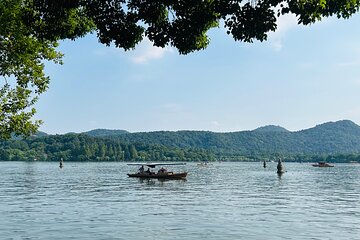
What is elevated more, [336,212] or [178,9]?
[178,9]

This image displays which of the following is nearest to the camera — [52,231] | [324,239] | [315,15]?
[315,15]

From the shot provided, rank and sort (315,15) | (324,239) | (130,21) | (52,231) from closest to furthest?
1. (315,15)
2. (130,21)
3. (324,239)
4. (52,231)

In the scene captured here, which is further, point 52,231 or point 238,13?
point 52,231

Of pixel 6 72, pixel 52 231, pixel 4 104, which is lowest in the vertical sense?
pixel 52 231

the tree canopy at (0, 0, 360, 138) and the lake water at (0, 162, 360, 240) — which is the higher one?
the tree canopy at (0, 0, 360, 138)

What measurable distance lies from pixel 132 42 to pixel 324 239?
2105 cm

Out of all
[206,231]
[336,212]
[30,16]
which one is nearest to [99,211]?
[206,231]

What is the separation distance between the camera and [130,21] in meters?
13.3

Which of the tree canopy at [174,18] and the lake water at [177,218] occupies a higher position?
the tree canopy at [174,18]

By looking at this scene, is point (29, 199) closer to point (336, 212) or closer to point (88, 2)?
point (336, 212)

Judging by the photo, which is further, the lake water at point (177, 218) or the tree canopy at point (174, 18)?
the lake water at point (177, 218)

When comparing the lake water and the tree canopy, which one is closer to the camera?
the tree canopy

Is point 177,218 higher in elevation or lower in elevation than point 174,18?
lower

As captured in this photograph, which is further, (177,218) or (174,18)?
(177,218)
